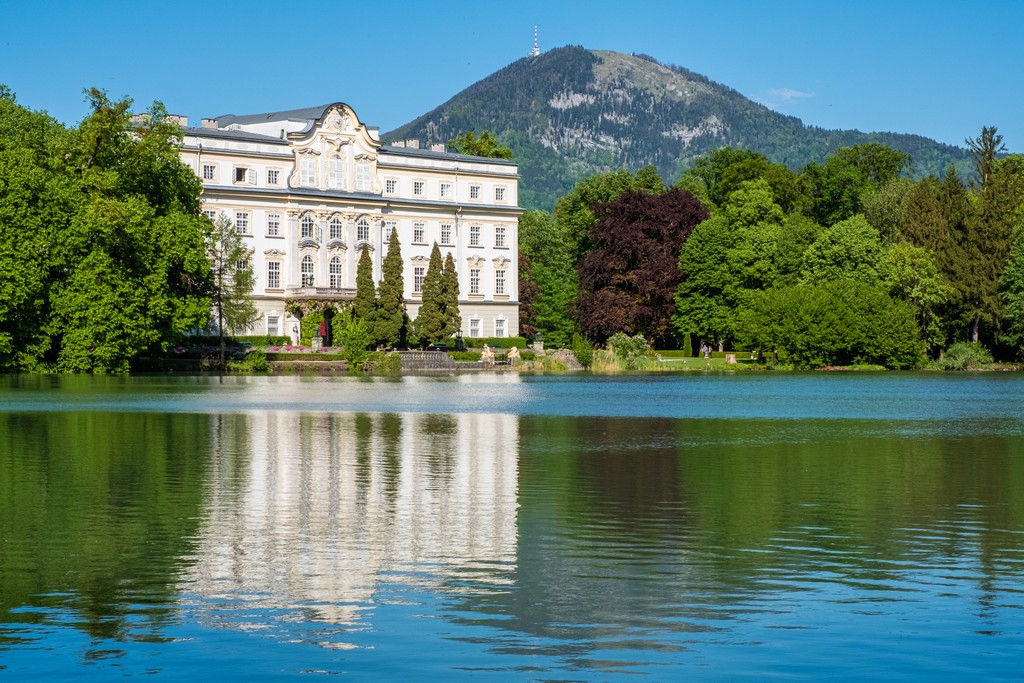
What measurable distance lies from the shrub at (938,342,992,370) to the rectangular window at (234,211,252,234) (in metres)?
44.6

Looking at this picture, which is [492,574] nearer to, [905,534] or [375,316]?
[905,534]

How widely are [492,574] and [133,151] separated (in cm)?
5488

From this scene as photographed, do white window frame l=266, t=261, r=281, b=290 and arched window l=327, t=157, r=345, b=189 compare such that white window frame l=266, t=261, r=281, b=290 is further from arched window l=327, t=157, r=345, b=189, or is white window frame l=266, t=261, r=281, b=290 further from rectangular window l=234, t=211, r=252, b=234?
arched window l=327, t=157, r=345, b=189

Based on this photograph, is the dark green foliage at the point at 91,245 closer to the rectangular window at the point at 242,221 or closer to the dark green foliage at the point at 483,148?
the rectangular window at the point at 242,221

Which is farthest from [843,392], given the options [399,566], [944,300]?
[399,566]

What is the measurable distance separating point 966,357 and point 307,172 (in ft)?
144

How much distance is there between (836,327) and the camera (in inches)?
2950

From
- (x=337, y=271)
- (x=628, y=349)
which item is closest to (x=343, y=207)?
(x=337, y=271)

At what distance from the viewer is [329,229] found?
306 ft

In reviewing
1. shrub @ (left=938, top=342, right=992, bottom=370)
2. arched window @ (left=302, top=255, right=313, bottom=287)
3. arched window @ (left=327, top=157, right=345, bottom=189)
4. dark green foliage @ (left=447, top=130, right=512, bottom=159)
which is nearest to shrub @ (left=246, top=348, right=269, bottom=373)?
arched window @ (left=302, top=255, right=313, bottom=287)

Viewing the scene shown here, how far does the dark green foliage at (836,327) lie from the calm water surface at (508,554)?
4705 cm

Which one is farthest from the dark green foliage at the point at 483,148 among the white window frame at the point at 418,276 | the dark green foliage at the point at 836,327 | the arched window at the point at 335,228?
the dark green foliage at the point at 836,327

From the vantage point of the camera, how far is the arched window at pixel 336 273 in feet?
306

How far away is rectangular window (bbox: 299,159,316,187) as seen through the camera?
92.3 m
